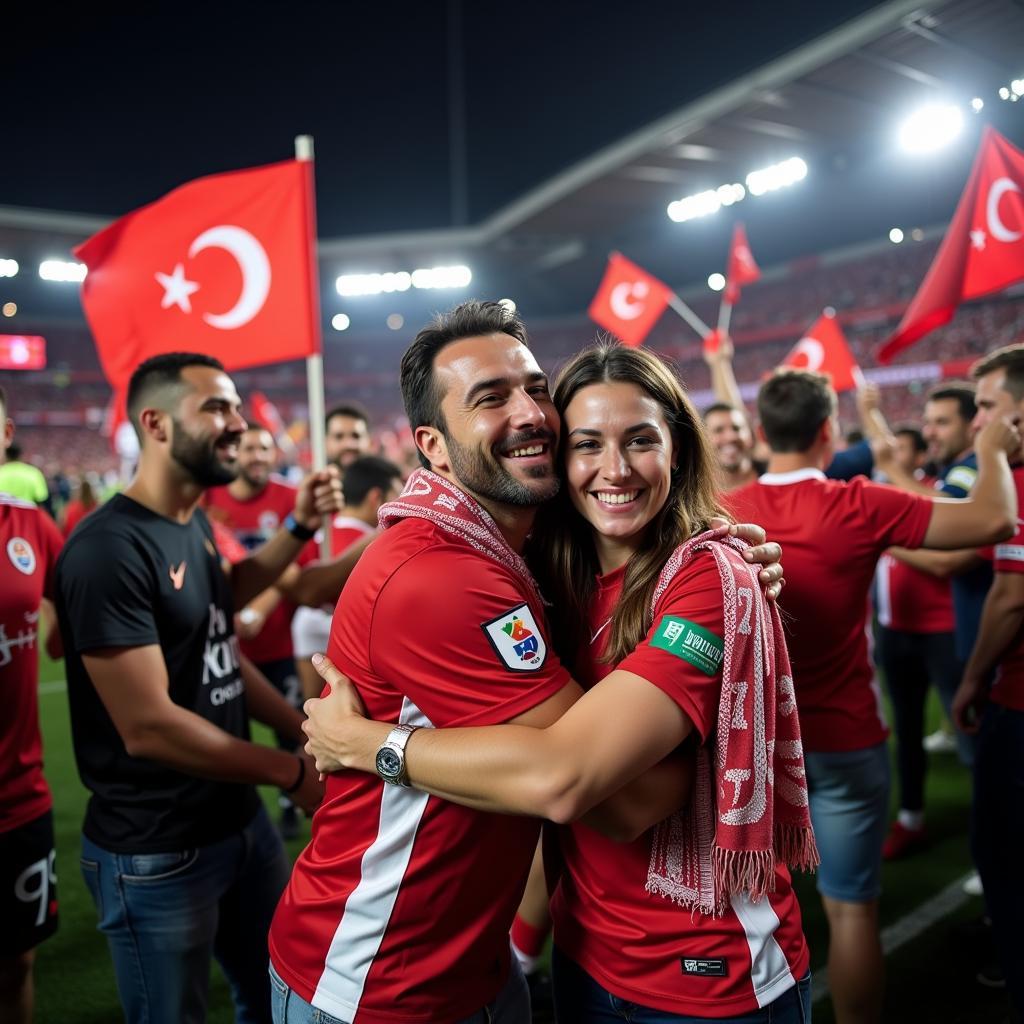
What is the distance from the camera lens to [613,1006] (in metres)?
1.64

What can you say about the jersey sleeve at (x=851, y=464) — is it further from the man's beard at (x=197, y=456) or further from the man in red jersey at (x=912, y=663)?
the man's beard at (x=197, y=456)

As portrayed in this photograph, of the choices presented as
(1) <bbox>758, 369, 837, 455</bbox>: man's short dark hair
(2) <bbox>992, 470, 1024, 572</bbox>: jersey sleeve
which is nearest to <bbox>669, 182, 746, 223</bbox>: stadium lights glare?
(1) <bbox>758, 369, 837, 455</bbox>: man's short dark hair

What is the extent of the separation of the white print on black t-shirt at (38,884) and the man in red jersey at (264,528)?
198 centimetres

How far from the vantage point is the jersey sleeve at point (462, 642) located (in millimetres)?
1424

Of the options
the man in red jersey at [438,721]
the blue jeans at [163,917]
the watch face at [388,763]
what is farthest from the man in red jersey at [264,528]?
the watch face at [388,763]

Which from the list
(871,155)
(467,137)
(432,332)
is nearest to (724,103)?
(871,155)

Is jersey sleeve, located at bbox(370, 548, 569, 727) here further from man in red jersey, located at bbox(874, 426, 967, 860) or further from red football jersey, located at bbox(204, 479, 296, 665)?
red football jersey, located at bbox(204, 479, 296, 665)

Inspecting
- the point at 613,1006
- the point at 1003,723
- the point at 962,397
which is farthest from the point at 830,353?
the point at 613,1006

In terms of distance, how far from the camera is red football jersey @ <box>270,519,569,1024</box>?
4.71ft

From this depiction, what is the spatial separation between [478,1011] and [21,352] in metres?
42.4

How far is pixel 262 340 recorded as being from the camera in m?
3.54

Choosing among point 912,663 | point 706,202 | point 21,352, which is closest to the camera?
point 912,663

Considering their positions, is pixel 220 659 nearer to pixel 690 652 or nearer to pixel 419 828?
pixel 419 828

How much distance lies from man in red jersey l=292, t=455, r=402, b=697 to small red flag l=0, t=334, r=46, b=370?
38169 millimetres
